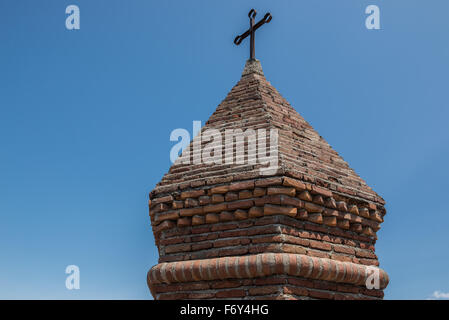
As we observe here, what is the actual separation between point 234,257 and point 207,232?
467 mm

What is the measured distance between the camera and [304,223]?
15.2 feet

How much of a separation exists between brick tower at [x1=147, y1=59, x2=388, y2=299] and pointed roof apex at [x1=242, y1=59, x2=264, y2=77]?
1228 mm

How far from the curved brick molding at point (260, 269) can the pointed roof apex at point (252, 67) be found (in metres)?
2.97

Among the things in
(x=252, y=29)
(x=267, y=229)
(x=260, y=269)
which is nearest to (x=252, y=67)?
(x=252, y=29)

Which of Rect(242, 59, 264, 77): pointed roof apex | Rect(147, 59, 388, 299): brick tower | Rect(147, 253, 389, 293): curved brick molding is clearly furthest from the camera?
Rect(242, 59, 264, 77): pointed roof apex

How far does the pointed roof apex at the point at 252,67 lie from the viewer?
6379 millimetres

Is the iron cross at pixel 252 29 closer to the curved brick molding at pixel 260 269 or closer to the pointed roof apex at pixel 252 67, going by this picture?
the pointed roof apex at pixel 252 67

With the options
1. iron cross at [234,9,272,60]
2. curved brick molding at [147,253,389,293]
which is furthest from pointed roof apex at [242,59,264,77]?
curved brick molding at [147,253,389,293]

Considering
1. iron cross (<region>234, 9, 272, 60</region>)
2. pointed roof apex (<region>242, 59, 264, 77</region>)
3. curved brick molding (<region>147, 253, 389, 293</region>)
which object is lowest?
curved brick molding (<region>147, 253, 389, 293</region>)

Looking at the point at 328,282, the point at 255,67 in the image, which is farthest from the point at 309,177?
the point at 255,67

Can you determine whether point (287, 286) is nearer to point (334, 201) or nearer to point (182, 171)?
point (334, 201)

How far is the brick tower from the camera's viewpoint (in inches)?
171

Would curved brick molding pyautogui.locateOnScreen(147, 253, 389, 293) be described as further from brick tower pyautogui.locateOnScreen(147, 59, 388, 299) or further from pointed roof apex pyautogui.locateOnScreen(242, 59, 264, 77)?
pointed roof apex pyautogui.locateOnScreen(242, 59, 264, 77)

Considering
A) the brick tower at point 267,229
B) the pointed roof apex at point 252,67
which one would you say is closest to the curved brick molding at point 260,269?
the brick tower at point 267,229
